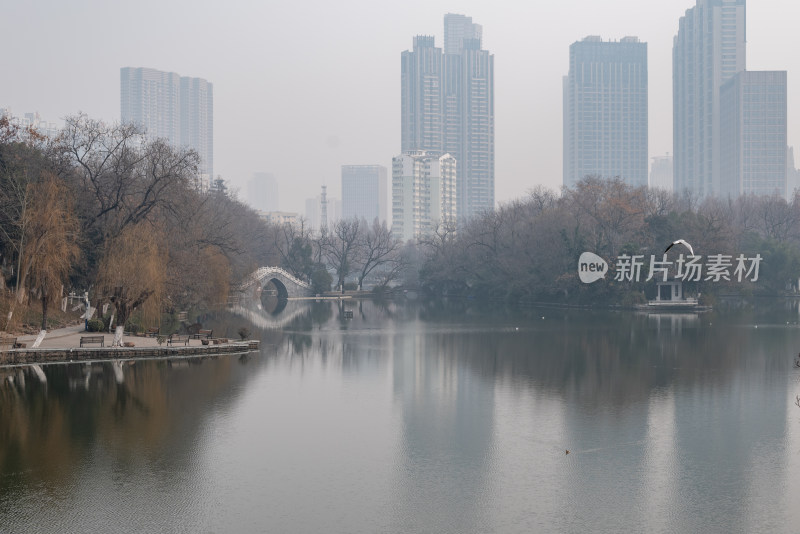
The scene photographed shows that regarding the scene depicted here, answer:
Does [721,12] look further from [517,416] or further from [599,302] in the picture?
[517,416]

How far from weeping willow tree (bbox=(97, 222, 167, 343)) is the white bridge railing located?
2085 centimetres

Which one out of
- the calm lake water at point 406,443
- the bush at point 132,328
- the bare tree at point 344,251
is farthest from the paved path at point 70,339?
the bare tree at point 344,251

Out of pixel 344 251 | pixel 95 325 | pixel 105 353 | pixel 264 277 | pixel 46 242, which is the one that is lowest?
pixel 105 353

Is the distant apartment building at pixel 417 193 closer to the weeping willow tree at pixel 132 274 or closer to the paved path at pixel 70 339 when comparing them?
the paved path at pixel 70 339

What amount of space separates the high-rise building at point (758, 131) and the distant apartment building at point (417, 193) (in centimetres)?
6171

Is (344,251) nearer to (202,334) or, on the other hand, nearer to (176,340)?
(202,334)

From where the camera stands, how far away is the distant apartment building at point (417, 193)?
18375cm

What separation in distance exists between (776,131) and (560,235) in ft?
420

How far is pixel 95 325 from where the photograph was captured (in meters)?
36.2

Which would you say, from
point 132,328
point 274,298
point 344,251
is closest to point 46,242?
point 132,328

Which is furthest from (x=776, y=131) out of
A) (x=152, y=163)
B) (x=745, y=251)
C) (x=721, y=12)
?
(x=152, y=163)

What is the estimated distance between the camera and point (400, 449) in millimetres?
18219

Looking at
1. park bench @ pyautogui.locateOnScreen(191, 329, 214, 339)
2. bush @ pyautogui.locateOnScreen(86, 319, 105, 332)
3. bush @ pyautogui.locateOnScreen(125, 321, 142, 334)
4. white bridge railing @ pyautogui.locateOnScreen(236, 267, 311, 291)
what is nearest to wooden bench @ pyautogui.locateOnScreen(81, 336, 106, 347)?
bush @ pyautogui.locateOnScreen(86, 319, 105, 332)

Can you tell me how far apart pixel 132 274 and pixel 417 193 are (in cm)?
15479
